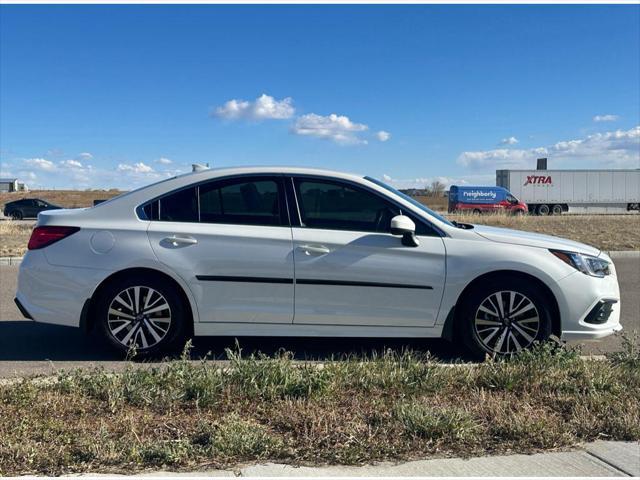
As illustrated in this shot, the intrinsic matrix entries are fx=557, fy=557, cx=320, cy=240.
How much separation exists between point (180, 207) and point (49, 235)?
3.71ft

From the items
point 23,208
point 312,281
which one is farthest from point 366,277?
point 23,208

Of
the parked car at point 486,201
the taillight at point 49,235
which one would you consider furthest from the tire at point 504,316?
the parked car at point 486,201

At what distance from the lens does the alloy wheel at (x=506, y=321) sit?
4.64m

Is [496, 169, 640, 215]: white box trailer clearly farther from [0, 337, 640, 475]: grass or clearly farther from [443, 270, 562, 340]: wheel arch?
[0, 337, 640, 475]: grass

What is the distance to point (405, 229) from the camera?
455 centimetres

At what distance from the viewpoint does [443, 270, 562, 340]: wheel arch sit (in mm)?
4668

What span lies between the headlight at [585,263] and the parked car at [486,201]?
36.5 m

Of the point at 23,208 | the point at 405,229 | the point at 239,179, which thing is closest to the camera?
the point at 405,229

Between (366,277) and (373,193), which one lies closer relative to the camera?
(366,277)

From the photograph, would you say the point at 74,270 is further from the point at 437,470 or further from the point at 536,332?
the point at 536,332

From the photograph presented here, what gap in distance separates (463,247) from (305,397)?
192 cm

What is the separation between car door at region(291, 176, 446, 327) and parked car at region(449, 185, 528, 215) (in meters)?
37.1

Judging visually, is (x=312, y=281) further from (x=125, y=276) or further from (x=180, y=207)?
(x=125, y=276)

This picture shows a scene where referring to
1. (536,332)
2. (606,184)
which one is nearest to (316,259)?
(536,332)
